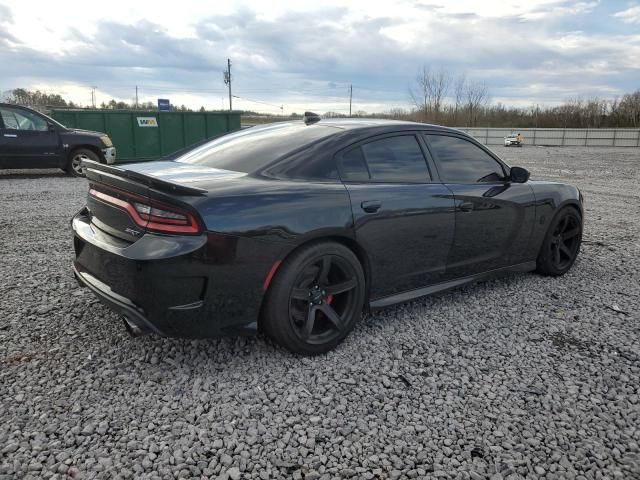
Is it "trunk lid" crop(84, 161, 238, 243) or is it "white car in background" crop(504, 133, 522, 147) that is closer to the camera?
"trunk lid" crop(84, 161, 238, 243)

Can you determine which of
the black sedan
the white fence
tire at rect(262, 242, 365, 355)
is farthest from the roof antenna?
the white fence

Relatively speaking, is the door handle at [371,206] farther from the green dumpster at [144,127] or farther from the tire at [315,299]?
the green dumpster at [144,127]

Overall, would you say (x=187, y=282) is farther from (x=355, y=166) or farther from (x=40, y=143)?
(x=40, y=143)

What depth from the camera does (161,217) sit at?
258 cm

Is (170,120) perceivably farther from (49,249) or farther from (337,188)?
(337,188)

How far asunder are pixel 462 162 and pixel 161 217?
244 centimetres

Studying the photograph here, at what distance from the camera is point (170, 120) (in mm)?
15812

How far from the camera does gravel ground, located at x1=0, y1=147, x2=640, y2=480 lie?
215cm

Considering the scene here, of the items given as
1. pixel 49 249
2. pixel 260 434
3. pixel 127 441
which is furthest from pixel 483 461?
pixel 49 249

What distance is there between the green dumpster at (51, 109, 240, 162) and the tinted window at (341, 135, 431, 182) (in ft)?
Result: 38.7

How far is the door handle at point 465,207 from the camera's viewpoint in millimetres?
3720

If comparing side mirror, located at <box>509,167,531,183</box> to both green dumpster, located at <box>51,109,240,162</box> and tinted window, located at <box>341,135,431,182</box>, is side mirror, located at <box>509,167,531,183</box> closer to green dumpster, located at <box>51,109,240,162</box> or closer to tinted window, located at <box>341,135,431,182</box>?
tinted window, located at <box>341,135,431,182</box>

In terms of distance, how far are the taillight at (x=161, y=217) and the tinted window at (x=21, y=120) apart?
1062 centimetres

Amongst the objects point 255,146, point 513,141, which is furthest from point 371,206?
point 513,141
